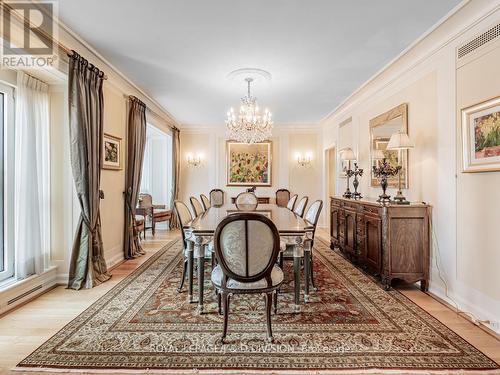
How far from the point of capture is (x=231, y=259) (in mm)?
2115

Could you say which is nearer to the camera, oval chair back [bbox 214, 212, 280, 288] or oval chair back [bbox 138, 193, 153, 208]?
oval chair back [bbox 214, 212, 280, 288]

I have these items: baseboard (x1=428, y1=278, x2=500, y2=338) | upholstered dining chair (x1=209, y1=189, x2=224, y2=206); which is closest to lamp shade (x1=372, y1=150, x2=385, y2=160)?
baseboard (x1=428, y1=278, x2=500, y2=338)

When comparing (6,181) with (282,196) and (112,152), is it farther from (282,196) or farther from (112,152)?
(282,196)

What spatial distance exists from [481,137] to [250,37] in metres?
2.35

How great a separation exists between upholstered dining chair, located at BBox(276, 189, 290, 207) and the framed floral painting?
22.2 inches

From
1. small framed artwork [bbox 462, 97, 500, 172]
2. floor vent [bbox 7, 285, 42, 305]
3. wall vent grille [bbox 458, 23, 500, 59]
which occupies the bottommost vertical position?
floor vent [bbox 7, 285, 42, 305]

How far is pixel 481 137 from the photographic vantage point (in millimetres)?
2475

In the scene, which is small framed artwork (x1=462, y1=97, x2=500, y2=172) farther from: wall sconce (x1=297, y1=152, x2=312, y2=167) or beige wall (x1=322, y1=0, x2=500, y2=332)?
wall sconce (x1=297, y1=152, x2=312, y2=167)

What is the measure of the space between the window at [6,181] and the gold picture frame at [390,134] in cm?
455

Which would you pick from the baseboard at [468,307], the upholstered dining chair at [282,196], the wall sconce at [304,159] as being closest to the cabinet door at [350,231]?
the baseboard at [468,307]

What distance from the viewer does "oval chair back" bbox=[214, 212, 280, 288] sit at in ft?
6.71

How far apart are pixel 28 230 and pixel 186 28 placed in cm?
273

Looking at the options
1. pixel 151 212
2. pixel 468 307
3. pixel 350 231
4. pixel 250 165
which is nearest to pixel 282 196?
pixel 250 165

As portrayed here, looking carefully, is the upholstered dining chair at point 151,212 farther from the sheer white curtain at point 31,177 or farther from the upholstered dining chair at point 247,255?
the upholstered dining chair at point 247,255
